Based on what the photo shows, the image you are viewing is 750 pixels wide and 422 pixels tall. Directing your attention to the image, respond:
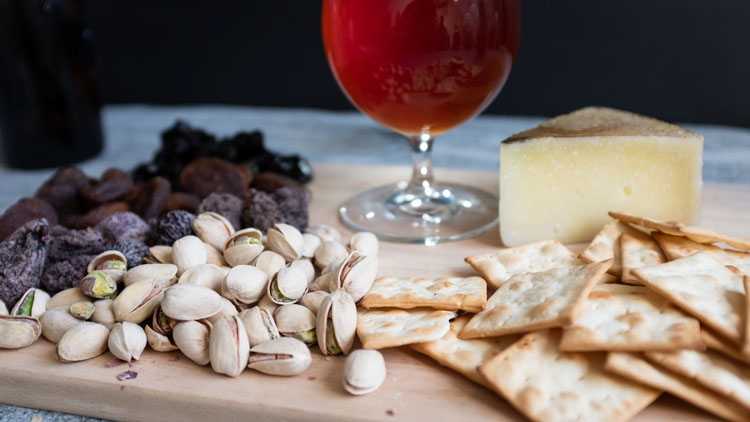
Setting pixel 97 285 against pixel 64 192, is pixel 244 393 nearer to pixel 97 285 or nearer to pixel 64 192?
pixel 97 285

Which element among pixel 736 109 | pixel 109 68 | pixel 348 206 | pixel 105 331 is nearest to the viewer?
pixel 105 331

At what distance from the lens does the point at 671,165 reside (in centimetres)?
139

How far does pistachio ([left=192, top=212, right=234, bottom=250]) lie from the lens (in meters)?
1.36

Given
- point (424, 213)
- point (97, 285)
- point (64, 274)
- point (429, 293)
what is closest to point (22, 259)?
point (64, 274)

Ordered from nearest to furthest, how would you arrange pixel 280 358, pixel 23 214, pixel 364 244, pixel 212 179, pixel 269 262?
pixel 280 358, pixel 269 262, pixel 364 244, pixel 23 214, pixel 212 179

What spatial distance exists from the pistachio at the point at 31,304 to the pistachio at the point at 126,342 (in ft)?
0.62

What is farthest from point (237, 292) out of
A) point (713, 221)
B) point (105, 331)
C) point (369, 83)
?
point (713, 221)

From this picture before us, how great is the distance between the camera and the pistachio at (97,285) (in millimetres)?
1181

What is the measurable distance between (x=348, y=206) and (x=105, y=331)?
0.75 meters

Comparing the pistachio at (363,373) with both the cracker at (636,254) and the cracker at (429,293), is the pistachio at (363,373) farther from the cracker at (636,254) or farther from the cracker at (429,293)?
the cracker at (636,254)

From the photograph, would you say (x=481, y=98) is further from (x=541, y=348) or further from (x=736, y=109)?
(x=736, y=109)

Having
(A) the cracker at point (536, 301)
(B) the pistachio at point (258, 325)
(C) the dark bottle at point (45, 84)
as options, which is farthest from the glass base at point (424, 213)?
(C) the dark bottle at point (45, 84)

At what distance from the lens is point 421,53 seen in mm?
1370

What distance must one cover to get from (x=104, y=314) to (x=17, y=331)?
0.43 ft
